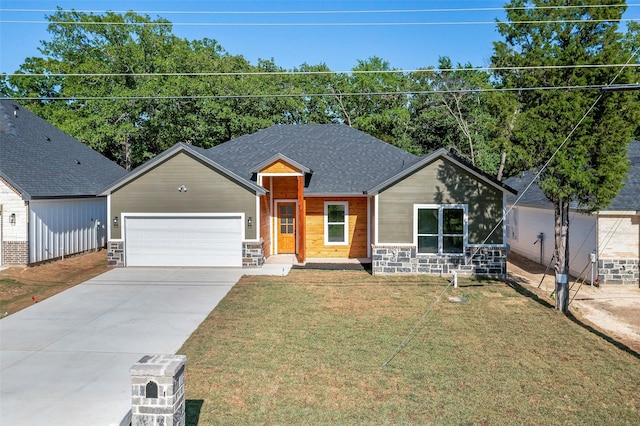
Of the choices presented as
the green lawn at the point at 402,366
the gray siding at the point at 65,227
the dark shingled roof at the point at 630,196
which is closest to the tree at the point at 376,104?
the dark shingled roof at the point at 630,196

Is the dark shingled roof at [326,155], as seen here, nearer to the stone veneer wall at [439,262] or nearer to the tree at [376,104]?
the stone veneer wall at [439,262]

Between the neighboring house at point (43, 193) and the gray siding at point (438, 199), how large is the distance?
1296 cm

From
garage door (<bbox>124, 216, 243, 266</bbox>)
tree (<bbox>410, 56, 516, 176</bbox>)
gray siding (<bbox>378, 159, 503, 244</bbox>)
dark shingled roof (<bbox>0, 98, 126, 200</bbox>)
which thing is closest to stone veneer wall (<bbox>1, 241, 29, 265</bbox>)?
dark shingled roof (<bbox>0, 98, 126, 200</bbox>)

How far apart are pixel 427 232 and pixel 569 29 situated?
7.30 metres

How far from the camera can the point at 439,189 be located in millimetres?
15305

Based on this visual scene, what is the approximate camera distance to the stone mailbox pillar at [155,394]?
5.07 meters

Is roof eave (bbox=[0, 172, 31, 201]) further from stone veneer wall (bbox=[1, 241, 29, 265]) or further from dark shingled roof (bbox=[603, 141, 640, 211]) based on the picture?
dark shingled roof (bbox=[603, 141, 640, 211])

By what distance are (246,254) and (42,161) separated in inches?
413

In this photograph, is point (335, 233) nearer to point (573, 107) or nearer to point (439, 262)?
point (439, 262)

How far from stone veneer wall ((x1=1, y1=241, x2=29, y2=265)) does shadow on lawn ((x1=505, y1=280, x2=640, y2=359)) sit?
17.2 m

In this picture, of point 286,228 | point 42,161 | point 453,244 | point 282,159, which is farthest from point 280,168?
point 42,161

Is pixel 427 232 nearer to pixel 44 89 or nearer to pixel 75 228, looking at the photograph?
pixel 75 228

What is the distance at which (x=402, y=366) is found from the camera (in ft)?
24.5

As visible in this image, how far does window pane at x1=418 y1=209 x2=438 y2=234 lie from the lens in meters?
15.3
